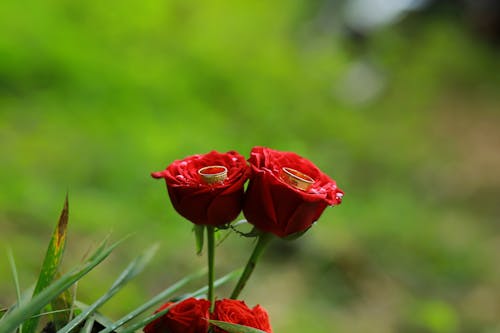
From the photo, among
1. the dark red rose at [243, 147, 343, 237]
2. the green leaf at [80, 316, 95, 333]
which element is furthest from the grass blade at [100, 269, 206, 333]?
the dark red rose at [243, 147, 343, 237]

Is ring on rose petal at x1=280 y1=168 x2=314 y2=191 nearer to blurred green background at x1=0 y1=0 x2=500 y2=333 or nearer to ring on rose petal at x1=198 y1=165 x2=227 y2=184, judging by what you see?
ring on rose petal at x1=198 y1=165 x2=227 y2=184

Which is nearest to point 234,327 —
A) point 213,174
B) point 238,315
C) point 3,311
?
point 238,315

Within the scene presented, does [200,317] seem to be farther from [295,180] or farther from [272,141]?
[272,141]

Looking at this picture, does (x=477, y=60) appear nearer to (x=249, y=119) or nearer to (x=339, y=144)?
(x=339, y=144)

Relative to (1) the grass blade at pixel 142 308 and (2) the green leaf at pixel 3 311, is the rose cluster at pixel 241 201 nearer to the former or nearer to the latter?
(1) the grass blade at pixel 142 308

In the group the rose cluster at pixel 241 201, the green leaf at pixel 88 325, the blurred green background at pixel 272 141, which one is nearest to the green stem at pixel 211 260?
the rose cluster at pixel 241 201

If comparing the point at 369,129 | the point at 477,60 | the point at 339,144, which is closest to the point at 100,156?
the point at 339,144
